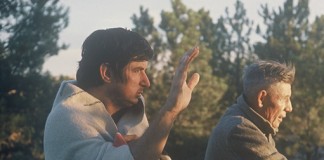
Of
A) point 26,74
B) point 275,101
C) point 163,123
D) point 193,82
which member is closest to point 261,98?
point 275,101

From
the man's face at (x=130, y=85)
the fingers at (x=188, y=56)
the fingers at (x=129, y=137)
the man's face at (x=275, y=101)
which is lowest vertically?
the man's face at (x=275, y=101)

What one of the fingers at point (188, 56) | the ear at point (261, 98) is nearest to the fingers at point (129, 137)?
the fingers at point (188, 56)

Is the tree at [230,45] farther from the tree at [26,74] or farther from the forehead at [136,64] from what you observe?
the forehead at [136,64]

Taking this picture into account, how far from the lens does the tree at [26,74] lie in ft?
56.1

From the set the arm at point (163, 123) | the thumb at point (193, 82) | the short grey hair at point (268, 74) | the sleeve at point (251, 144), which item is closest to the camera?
the arm at point (163, 123)

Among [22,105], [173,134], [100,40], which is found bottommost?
[173,134]

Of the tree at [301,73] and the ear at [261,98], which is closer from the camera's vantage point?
the ear at [261,98]

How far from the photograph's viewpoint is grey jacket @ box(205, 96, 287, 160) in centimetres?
227

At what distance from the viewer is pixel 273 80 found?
2420 mm

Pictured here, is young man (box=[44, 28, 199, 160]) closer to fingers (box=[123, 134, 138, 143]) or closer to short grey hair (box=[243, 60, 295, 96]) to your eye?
fingers (box=[123, 134, 138, 143])

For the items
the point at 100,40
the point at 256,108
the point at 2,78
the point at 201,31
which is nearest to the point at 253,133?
the point at 256,108

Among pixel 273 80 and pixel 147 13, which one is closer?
pixel 273 80

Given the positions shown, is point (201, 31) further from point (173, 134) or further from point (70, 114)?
point (70, 114)

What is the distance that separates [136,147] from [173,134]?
61.6 ft
